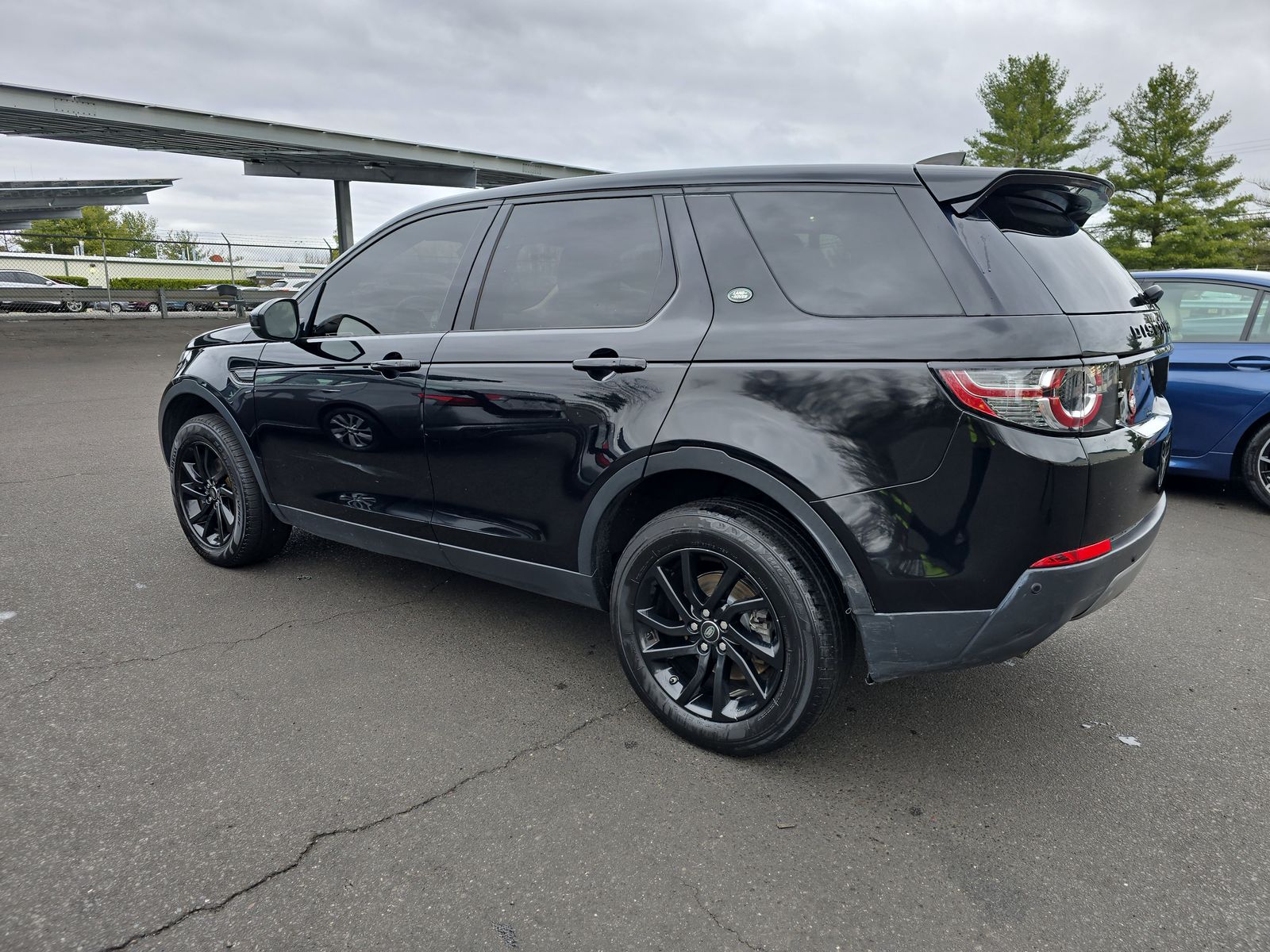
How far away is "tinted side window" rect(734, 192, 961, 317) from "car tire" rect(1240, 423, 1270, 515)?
183 inches

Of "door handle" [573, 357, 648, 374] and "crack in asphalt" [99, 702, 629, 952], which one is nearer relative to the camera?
"crack in asphalt" [99, 702, 629, 952]

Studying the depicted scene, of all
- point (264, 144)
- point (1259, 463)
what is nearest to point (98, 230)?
point (264, 144)

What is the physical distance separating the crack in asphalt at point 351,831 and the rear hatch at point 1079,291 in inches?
63.7

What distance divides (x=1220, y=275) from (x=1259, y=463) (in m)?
1.35

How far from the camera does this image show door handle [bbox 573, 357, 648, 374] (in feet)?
8.94

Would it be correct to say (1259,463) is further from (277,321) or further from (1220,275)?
(277,321)

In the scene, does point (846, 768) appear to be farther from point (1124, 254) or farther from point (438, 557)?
point (1124, 254)

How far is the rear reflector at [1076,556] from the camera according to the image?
2266 mm

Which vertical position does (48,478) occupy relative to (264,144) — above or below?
below

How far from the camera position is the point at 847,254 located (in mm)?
2504

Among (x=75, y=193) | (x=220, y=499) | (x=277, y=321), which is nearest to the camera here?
(x=277, y=321)

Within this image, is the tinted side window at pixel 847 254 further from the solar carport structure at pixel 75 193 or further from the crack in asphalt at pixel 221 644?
the solar carport structure at pixel 75 193

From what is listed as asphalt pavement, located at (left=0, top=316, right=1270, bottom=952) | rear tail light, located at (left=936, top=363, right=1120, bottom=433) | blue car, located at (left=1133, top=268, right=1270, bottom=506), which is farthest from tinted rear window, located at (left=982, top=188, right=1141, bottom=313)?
blue car, located at (left=1133, top=268, right=1270, bottom=506)

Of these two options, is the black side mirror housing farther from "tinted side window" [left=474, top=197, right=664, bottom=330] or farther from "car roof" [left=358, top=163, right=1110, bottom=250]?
"tinted side window" [left=474, top=197, right=664, bottom=330]
